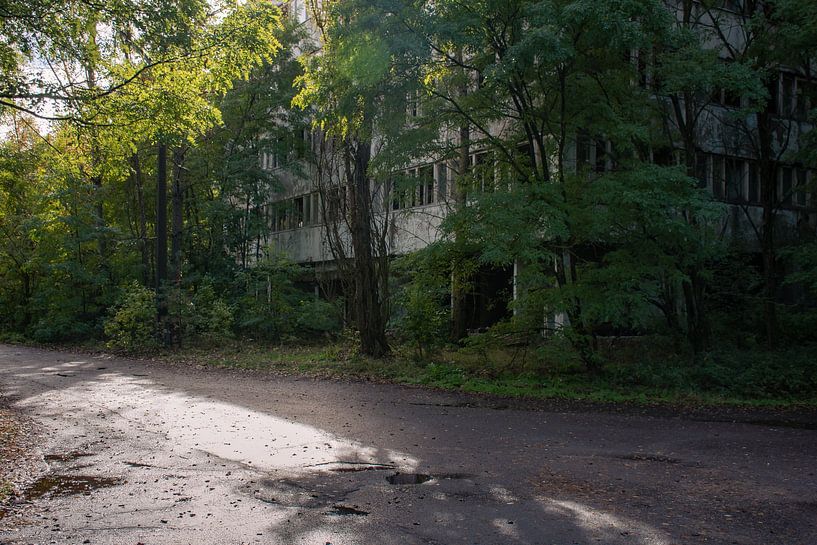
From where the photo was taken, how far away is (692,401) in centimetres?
1355

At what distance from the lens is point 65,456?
851cm

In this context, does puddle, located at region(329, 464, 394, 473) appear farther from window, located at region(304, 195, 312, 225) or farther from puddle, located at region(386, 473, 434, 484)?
window, located at region(304, 195, 312, 225)

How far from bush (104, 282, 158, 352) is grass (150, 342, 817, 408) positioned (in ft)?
26.5

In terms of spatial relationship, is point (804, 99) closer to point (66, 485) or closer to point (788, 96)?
point (788, 96)

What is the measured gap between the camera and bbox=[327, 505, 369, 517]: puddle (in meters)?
6.11

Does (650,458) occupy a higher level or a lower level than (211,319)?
lower

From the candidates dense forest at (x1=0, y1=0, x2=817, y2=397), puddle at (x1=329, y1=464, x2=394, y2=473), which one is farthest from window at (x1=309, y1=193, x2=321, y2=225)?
puddle at (x1=329, y1=464, x2=394, y2=473)

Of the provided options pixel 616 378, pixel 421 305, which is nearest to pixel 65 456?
pixel 616 378

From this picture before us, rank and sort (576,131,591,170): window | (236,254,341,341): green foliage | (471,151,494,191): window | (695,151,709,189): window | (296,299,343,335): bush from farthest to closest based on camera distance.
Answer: (236,254,341,341): green foliage < (296,299,343,335): bush < (695,151,709,189): window < (471,151,494,191): window < (576,131,591,170): window

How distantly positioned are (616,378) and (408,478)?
868cm

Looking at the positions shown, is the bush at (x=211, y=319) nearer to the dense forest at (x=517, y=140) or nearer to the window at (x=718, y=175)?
the dense forest at (x=517, y=140)

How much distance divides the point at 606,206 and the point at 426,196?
11214 mm

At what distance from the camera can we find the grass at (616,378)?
1391cm

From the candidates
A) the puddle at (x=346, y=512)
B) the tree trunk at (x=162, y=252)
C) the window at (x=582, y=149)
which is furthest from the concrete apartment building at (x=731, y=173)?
the puddle at (x=346, y=512)
